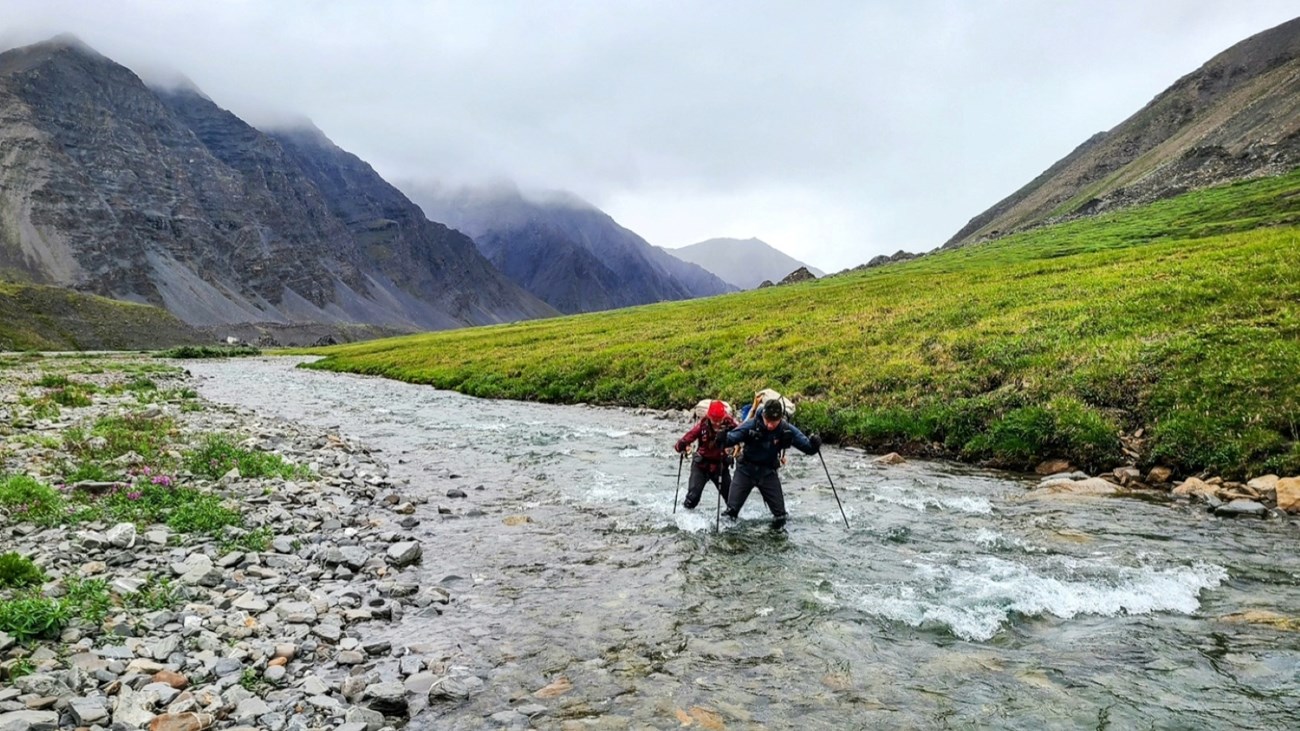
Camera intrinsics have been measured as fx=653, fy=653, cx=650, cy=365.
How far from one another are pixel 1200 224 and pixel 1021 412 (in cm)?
6379

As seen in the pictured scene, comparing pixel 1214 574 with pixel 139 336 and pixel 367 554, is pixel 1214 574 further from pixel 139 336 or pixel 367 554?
pixel 139 336

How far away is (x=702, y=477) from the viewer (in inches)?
567

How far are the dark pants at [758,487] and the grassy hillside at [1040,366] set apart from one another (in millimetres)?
8014

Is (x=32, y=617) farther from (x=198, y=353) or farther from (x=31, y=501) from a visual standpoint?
(x=198, y=353)

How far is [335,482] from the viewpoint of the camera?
598 inches

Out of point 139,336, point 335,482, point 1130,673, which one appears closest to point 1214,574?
point 1130,673

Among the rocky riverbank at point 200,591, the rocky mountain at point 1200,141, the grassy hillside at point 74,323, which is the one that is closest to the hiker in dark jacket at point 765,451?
the rocky riverbank at point 200,591

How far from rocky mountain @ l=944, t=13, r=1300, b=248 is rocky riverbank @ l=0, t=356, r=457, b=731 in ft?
391

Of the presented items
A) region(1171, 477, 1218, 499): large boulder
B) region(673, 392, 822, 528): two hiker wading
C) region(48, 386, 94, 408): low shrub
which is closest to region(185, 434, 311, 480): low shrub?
region(673, 392, 822, 528): two hiker wading

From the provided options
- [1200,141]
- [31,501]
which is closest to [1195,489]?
[31,501]

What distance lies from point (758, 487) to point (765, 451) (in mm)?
763

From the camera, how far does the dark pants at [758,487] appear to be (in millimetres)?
13448

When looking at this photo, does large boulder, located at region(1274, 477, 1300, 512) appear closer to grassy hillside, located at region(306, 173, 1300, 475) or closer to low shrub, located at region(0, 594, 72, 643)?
grassy hillside, located at region(306, 173, 1300, 475)

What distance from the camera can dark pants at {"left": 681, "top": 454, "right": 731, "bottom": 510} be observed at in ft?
47.0
